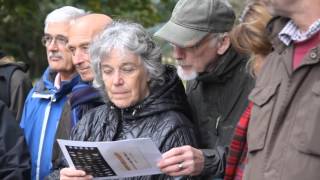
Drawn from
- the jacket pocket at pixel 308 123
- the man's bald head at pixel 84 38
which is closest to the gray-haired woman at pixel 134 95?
the man's bald head at pixel 84 38

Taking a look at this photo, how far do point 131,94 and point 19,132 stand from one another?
0.86 meters

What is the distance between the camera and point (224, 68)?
3143 mm

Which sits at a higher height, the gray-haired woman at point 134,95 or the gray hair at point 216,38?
the gray hair at point 216,38

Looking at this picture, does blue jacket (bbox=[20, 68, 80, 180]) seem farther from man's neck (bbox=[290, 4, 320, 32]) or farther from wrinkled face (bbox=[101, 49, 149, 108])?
man's neck (bbox=[290, 4, 320, 32])

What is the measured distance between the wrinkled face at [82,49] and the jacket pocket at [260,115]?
1.31 m

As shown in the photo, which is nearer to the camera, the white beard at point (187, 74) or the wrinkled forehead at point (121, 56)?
the wrinkled forehead at point (121, 56)

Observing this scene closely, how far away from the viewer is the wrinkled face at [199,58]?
3.22m

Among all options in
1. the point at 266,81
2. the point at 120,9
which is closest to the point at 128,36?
the point at 266,81

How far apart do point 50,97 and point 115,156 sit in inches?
47.0

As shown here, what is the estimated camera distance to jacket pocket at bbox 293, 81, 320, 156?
2295 millimetres

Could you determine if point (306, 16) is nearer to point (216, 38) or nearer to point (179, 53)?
point (216, 38)

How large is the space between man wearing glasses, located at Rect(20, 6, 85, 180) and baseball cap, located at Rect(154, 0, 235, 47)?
81cm

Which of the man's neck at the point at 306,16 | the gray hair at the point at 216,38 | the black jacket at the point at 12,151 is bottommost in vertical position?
the black jacket at the point at 12,151

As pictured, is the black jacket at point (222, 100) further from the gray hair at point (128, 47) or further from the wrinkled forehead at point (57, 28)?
the wrinkled forehead at point (57, 28)
